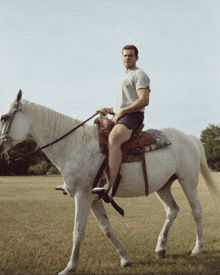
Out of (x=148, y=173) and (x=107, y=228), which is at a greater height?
(x=148, y=173)

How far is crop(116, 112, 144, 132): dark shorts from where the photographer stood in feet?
15.8

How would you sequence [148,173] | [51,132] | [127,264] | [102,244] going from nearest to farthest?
[51,132]
[148,173]
[127,264]
[102,244]

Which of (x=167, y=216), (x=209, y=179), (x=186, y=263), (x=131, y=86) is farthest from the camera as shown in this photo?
(x=209, y=179)

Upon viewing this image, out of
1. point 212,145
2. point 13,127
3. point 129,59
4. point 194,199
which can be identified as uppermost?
point 129,59

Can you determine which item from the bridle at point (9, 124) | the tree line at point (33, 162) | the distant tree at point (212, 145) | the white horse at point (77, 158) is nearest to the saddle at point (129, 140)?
the white horse at point (77, 158)

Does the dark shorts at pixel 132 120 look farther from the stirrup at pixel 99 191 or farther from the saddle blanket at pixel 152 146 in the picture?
the stirrup at pixel 99 191

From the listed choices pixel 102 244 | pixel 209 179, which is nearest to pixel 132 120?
pixel 209 179

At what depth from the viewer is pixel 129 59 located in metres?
5.13

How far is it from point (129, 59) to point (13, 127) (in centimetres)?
A: 229

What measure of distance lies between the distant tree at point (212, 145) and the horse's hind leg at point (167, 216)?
6327 centimetres

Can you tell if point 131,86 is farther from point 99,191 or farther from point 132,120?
point 99,191

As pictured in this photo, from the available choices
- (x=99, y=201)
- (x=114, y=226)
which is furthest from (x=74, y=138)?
(x=114, y=226)

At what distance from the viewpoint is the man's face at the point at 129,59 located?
511 cm

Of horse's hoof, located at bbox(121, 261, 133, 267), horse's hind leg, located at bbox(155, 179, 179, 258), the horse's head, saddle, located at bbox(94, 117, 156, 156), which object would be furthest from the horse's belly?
the horse's head
